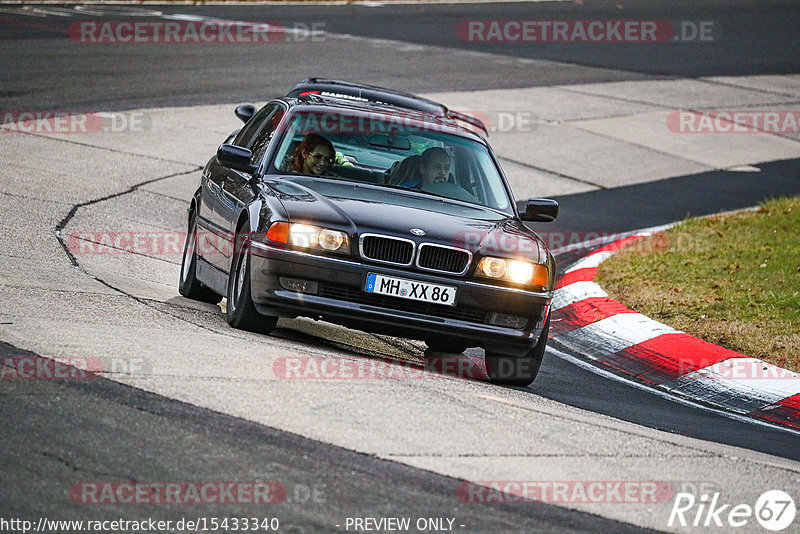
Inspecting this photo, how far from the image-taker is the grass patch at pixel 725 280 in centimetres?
993

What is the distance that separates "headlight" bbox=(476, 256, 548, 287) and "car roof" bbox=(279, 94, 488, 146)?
172 centimetres

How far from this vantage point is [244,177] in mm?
8742

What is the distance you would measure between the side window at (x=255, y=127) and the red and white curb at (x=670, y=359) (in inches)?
114

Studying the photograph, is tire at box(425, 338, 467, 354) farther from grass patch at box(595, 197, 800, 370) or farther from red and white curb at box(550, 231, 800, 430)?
grass patch at box(595, 197, 800, 370)

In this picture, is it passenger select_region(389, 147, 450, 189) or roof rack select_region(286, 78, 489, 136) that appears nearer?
passenger select_region(389, 147, 450, 189)

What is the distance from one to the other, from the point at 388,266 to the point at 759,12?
34.5m

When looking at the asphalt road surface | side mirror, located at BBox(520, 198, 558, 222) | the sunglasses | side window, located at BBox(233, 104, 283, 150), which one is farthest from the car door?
side mirror, located at BBox(520, 198, 558, 222)

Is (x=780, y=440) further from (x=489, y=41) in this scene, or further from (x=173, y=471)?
(x=489, y=41)

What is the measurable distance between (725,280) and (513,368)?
4337 mm

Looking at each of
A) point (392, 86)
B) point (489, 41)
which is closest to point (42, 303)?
point (392, 86)

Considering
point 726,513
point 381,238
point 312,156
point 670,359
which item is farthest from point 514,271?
point 726,513

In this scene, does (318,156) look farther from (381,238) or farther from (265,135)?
(381,238)

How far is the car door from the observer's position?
8.37m

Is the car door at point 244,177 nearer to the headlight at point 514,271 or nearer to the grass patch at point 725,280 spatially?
the headlight at point 514,271
